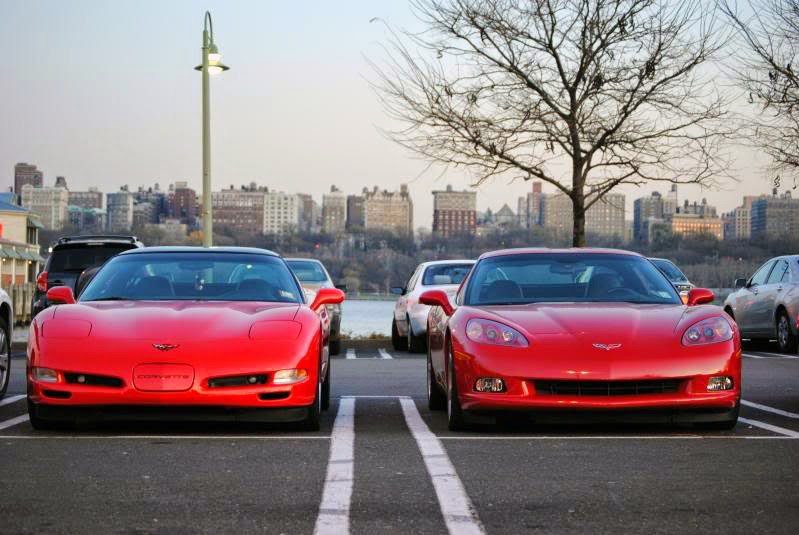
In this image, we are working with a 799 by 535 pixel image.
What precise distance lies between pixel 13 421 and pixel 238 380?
6.57ft

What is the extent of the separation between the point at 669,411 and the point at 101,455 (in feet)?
11.9

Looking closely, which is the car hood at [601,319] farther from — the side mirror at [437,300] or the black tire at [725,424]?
the black tire at [725,424]

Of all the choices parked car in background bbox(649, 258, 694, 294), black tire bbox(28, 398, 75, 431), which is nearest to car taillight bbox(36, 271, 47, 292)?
parked car in background bbox(649, 258, 694, 294)

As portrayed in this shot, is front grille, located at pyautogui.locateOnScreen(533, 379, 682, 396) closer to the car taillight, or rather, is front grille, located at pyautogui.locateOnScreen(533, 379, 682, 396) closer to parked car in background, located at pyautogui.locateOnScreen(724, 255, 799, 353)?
parked car in background, located at pyautogui.locateOnScreen(724, 255, 799, 353)

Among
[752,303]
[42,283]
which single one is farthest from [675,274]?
[42,283]

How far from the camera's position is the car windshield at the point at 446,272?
67.4 ft

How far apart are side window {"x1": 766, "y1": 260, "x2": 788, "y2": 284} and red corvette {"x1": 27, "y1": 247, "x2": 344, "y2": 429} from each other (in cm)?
1409

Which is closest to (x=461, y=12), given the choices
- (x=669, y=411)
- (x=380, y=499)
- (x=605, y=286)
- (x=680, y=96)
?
(x=680, y=96)

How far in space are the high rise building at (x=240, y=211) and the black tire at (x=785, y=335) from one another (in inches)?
3417

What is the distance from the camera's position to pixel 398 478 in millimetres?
6500

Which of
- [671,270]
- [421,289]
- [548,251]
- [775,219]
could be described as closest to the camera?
[548,251]

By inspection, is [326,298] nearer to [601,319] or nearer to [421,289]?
[601,319]

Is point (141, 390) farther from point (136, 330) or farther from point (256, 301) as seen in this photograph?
point (256, 301)

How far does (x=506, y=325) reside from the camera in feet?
28.7
